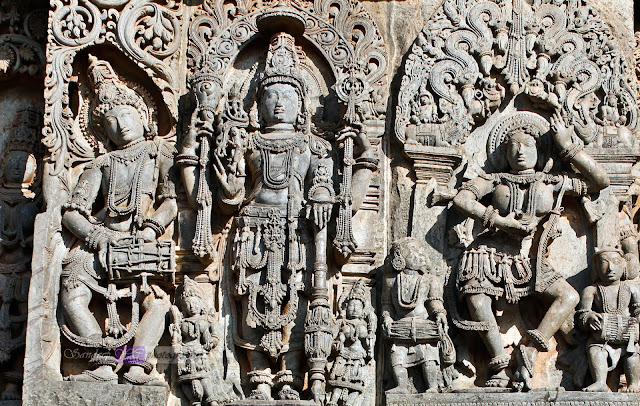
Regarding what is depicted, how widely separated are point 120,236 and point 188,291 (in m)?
0.74

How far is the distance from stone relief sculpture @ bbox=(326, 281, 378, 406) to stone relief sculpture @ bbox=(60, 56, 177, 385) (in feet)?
4.63

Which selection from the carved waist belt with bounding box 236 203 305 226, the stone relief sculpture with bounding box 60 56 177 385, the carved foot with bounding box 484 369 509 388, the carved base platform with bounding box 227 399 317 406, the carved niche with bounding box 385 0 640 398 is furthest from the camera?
the carved waist belt with bounding box 236 203 305 226

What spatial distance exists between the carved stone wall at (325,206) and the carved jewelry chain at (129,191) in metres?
0.02

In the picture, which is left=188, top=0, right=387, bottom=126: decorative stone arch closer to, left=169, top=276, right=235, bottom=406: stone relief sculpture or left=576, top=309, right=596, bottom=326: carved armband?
left=169, top=276, right=235, bottom=406: stone relief sculpture

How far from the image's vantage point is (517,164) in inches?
426

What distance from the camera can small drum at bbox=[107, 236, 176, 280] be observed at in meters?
10.5

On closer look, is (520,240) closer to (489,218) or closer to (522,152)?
(489,218)

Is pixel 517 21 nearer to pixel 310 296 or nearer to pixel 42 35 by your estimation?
pixel 310 296

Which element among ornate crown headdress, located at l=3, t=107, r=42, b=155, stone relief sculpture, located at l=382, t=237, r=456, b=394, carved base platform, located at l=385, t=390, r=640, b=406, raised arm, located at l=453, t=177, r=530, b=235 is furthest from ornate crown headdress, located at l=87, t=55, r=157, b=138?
carved base platform, located at l=385, t=390, r=640, b=406

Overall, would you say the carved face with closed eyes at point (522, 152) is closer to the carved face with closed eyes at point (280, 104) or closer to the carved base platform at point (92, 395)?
the carved face with closed eyes at point (280, 104)

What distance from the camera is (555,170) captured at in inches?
432

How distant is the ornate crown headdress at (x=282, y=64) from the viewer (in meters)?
11.0

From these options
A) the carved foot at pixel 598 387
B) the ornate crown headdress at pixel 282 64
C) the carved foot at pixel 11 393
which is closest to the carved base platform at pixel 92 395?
the carved foot at pixel 11 393

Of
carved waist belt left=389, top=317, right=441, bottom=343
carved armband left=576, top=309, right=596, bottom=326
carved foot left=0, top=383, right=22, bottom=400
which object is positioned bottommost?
carved foot left=0, top=383, right=22, bottom=400
